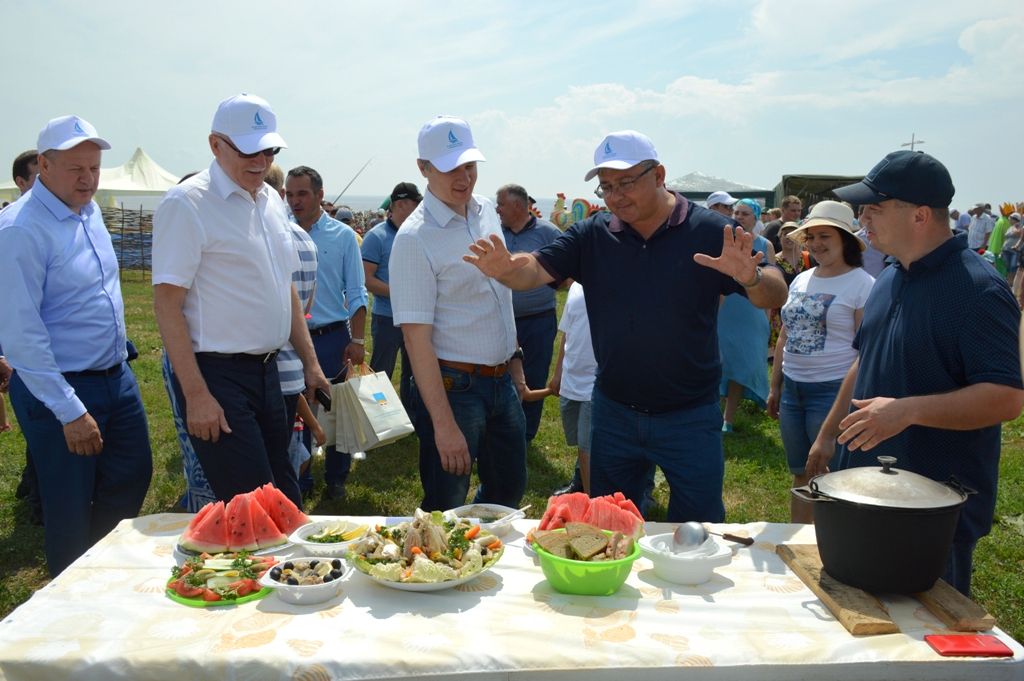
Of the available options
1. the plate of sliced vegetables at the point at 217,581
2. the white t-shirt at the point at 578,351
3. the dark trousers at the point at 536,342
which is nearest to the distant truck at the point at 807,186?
the dark trousers at the point at 536,342

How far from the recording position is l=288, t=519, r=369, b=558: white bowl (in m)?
2.21

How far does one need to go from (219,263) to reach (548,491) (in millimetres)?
3194

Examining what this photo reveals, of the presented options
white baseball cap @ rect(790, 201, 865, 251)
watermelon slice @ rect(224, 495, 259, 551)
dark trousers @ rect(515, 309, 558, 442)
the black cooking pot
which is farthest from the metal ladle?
dark trousers @ rect(515, 309, 558, 442)

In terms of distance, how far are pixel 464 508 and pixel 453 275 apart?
0.92 metres

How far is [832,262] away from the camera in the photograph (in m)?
4.09

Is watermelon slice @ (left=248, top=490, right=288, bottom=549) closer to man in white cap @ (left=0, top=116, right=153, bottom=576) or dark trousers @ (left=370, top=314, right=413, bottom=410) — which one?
man in white cap @ (left=0, top=116, right=153, bottom=576)

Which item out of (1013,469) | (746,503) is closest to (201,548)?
(746,503)

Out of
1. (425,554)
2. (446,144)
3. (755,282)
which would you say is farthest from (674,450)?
(446,144)

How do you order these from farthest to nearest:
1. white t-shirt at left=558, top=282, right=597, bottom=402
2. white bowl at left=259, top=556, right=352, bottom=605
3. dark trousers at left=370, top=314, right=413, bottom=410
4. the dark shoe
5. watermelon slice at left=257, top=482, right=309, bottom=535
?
dark trousers at left=370, top=314, right=413, bottom=410
the dark shoe
white t-shirt at left=558, top=282, right=597, bottom=402
watermelon slice at left=257, top=482, right=309, bottom=535
white bowl at left=259, top=556, right=352, bottom=605

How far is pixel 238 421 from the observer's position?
9.11 ft

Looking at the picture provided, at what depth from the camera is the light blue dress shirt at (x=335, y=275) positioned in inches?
195

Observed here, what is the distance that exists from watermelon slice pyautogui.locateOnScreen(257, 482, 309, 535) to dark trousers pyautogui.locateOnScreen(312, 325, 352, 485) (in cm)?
262

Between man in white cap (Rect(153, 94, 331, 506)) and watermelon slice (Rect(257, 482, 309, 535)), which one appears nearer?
watermelon slice (Rect(257, 482, 309, 535))

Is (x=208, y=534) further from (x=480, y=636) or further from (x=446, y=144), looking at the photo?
(x=446, y=144)
